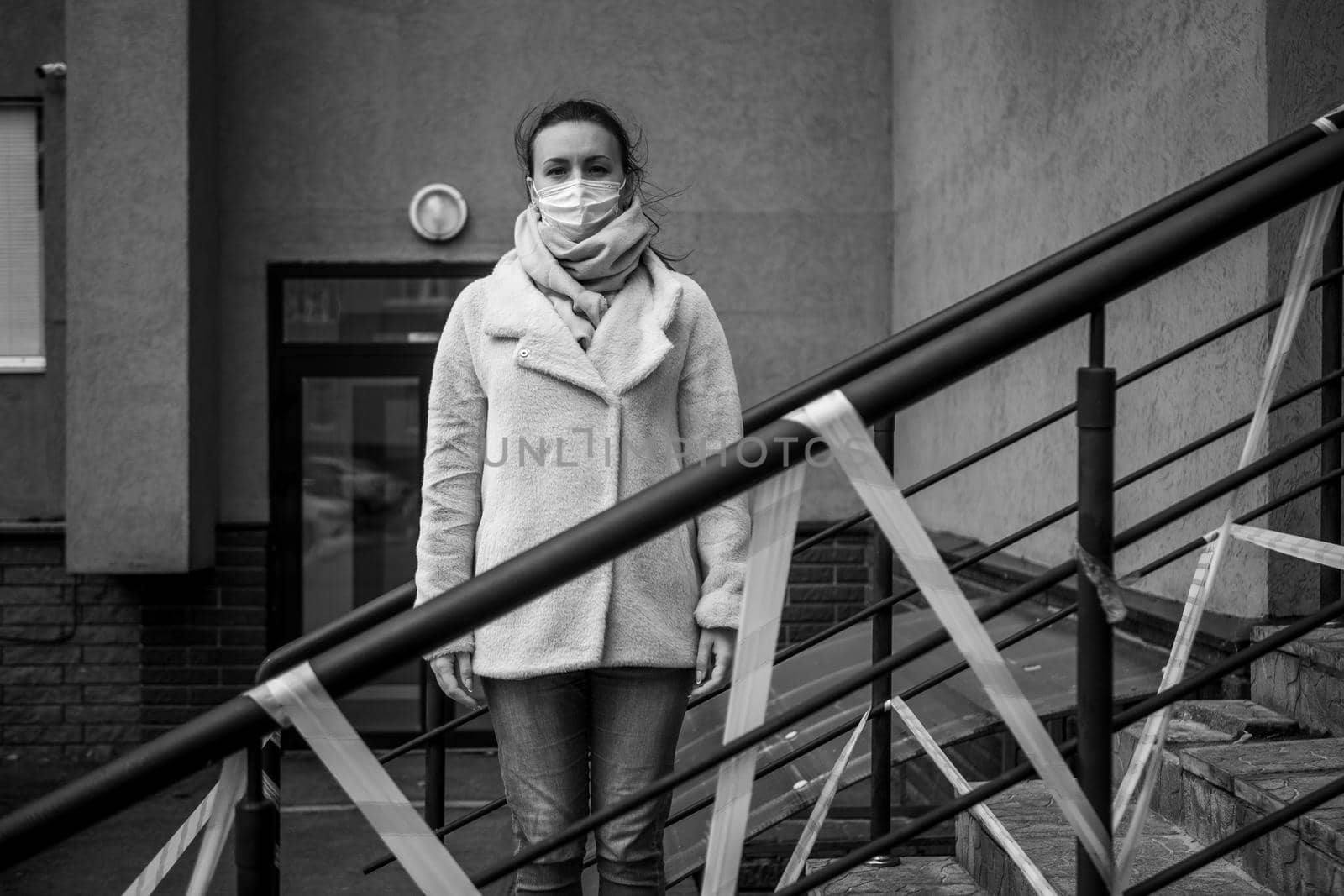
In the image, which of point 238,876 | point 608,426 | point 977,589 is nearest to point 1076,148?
point 977,589

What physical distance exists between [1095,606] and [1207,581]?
2.39ft

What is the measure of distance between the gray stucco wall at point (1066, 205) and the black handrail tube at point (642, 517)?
1891 mm

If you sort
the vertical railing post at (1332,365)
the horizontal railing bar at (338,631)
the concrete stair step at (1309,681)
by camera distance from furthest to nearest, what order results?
the vertical railing post at (1332,365), the concrete stair step at (1309,681), the horizontal railing bar at (338,631)

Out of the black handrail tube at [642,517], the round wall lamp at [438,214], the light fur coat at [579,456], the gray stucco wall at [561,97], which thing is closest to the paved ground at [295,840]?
the gray stucco wall at [561,97]

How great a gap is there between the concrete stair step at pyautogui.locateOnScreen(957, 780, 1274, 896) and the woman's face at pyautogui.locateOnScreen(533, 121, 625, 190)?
1323 mm

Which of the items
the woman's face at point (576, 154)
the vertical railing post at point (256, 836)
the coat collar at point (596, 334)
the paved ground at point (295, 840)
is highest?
the woman's face at point (576, 154)

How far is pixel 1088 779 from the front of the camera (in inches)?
48.4

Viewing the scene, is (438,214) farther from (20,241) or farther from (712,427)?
(712,427)

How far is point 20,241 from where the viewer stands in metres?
6.46

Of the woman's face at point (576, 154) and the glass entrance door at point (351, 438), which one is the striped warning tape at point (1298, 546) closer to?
the woman's face at point (576, 154)

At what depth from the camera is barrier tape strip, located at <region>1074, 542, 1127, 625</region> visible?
1209 mm

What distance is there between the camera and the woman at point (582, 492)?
5.54 ft

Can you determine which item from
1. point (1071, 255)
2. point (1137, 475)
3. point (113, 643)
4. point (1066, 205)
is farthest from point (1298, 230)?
point (113, 643)

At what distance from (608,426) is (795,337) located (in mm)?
4988
